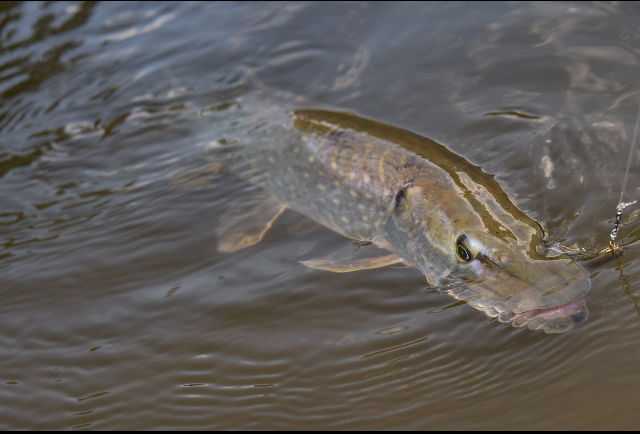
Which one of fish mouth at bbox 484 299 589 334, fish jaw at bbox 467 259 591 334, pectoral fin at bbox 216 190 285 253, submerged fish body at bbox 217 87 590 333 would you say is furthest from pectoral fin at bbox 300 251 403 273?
fish mouth at bbox 484 299 589 334

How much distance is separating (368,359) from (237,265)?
125 centimetres

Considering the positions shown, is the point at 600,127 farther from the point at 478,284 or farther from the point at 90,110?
the point at 90,110

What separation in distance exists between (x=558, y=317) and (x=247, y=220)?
7.52ft

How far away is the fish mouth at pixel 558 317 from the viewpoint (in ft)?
8.30

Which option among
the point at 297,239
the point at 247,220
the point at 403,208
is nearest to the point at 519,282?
the point at 403,208

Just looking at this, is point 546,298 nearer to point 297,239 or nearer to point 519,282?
point 519,282

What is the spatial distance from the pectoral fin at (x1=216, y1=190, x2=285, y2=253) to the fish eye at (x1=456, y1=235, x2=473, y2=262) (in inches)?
58.7

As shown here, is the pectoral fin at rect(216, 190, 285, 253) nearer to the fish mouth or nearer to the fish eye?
the fish eye

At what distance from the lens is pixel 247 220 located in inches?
162

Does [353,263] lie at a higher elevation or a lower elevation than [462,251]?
lower

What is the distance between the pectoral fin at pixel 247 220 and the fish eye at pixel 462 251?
1.49 metres

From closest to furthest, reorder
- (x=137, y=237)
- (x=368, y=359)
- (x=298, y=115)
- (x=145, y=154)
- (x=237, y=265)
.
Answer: (x=368, y=359) → (x=237, y=265) → (x=137, y=237) → (x=298, y=115) → (x=145, y=154)

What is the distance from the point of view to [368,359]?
286 cm

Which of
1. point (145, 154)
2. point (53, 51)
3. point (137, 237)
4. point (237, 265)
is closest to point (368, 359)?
point (237, 265)
